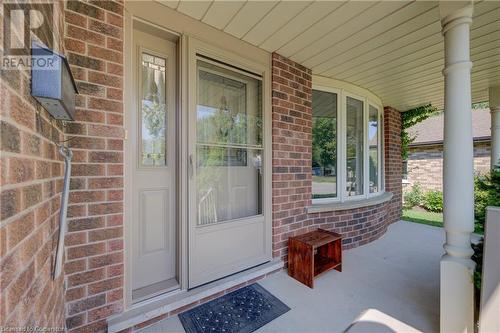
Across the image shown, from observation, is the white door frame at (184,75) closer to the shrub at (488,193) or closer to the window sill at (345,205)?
the window sill at (345,205)

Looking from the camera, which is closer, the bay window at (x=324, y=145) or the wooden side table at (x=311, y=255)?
the wooden side table at (x=311, y=255)

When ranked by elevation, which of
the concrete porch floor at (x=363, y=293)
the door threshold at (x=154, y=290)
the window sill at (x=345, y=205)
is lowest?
the concrete porch floor at (x=363, y=293)

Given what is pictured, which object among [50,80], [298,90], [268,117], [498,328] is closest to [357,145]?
[298,90]

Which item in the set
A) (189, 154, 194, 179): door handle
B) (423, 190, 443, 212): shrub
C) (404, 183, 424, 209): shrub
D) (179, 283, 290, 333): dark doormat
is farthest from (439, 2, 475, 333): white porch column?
(404, 183, 424, 209): shrub

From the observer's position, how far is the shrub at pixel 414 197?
7562 millimetres

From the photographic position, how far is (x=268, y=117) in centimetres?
264

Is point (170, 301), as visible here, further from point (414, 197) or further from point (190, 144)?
point (414, 197)

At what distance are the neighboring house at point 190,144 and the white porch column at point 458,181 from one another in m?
Answer: 0.01

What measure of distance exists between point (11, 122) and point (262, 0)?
1.84m

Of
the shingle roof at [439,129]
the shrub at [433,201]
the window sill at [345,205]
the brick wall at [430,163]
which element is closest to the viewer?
the window sill at [345,205]

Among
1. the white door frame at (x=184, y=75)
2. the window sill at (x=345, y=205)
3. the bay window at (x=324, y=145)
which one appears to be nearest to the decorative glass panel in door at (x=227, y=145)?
the white door frame at (x=184, y=75)

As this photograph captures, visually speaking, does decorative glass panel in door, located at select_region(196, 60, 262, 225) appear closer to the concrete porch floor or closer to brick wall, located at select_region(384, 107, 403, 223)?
the concrete porch floor

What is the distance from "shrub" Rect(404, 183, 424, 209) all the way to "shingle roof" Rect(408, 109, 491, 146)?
5.68 feet

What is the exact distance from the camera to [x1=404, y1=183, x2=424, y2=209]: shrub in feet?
24.8
